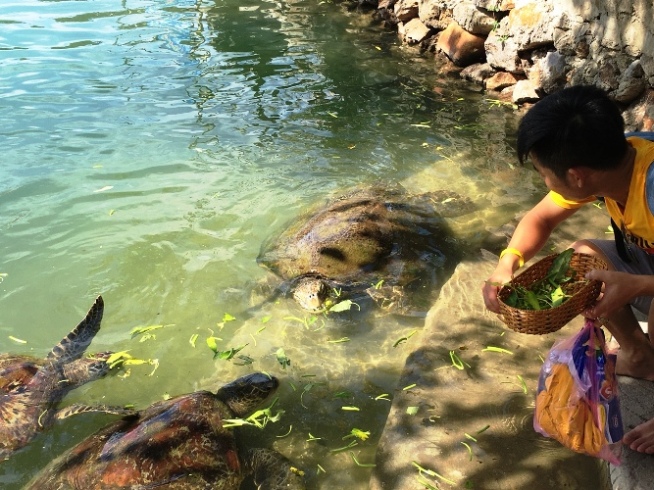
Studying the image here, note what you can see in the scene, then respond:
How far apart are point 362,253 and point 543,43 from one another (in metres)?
4.95

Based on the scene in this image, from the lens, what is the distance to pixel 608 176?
2.61 metres

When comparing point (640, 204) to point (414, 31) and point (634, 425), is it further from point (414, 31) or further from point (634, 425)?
point (414, 31)

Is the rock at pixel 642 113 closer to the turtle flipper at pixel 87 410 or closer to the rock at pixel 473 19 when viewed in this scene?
the rock at pixel 473 19

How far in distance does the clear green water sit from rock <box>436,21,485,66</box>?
1.62 feet

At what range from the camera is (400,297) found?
15.6 ft

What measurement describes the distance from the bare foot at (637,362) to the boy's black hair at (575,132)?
3.57 ft

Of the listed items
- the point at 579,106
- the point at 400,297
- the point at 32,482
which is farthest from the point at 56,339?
the point at 579,106

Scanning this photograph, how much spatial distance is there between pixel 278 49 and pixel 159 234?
265 inches

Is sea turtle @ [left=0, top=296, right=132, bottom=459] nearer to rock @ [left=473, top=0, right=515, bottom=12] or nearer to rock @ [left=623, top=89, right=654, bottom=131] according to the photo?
rock @ [left=623, top=89, right=654, bottom=131]

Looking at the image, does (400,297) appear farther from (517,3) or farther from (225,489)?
(517,3)

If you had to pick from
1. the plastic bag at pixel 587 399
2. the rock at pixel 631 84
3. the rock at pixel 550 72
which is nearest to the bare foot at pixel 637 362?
the plastic bag at pixel 587 399

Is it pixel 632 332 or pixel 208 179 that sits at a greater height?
pixel 632 332

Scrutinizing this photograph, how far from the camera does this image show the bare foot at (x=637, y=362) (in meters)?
2.99

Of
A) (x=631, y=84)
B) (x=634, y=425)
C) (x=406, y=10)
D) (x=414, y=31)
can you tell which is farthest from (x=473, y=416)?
(x=406, y=10)
